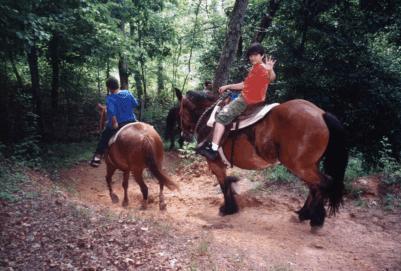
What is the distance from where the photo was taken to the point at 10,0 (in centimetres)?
680

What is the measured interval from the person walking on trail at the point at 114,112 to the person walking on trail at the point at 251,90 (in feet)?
8.12

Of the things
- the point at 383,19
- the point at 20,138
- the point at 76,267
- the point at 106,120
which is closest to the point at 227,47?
the point at 106,120

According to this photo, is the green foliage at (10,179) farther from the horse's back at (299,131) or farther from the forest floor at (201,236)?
the horse's back at (299,131)

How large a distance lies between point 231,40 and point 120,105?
3.58 meters

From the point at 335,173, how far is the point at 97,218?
3.91 metres

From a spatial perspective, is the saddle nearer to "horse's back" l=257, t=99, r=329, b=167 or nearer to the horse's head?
"horse's back" l=257, t=99, r=329, b=167

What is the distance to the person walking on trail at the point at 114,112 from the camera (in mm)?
7453

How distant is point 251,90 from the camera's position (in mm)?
5922

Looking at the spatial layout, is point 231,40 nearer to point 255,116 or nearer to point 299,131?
point 255,116

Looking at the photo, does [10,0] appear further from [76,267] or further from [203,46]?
[203,46]

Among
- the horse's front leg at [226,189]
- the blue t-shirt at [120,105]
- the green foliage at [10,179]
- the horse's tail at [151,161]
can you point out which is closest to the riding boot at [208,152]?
the horse's front leg at [226,189]

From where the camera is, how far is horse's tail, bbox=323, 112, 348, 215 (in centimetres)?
534

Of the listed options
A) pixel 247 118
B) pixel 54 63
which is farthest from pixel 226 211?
pixel 54 63

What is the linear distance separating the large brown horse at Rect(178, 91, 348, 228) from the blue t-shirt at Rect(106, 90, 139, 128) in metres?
2.69
